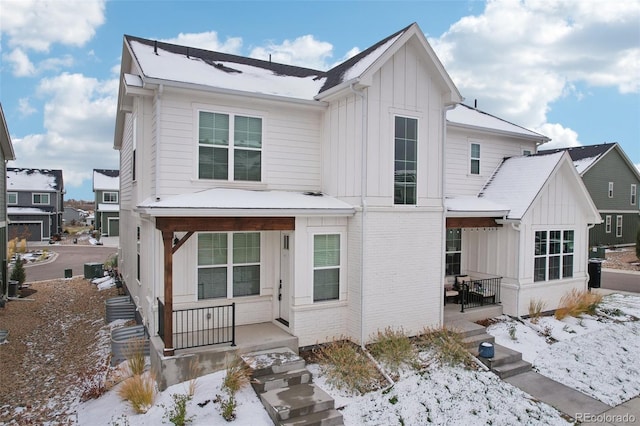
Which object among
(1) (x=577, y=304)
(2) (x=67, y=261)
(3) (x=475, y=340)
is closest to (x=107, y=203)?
(2) (x=67, y=261)

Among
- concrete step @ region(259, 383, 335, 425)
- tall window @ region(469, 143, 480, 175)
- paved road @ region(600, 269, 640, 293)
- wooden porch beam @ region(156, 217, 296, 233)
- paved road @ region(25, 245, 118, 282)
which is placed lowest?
paved road @ region(25, 245, 118, 282)

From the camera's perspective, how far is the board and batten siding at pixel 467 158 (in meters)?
14.5

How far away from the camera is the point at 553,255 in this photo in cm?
1398

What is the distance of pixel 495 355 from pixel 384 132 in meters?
5.97

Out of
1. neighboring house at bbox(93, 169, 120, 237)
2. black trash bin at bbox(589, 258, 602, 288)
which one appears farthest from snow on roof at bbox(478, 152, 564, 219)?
neighboring house at bbox(93, 169, 120, 237)

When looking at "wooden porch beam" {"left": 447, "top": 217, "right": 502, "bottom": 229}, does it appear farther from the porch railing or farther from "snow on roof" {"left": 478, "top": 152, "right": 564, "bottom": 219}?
the porch railing

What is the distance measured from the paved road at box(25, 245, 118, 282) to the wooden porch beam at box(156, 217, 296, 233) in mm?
18934

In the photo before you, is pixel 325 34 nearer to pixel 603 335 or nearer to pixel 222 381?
pixel 222 381

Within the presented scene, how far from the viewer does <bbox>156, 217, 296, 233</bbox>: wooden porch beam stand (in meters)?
8.54

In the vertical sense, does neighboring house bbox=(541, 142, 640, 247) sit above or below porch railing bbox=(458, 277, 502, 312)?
above

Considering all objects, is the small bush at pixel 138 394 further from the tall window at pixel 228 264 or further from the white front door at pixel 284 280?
the white front door at pixel 284 280

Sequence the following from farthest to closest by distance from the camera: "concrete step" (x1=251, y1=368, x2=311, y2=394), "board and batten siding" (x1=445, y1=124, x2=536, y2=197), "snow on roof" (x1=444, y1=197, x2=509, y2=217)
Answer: "board and batten siding" (x1=445, y1=124, x2=536, y2=197)
"snow on roof" (x1=444, y1=197, x2=509, y2=217)
"concrete step" (x1=251, y1=368, x2=311, y2=394)

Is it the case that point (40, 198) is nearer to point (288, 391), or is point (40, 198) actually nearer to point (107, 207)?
point (107, 207)

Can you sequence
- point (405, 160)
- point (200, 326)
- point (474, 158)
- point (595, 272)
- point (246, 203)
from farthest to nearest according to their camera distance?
point (595, 272) → point (474, 158) → point (405, 160) → point (200, 326) → point (246, 203)
